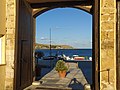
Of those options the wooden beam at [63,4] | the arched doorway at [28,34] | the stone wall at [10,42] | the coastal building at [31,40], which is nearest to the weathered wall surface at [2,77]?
the coastal building at [31,40]

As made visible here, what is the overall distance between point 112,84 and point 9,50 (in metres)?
3.68

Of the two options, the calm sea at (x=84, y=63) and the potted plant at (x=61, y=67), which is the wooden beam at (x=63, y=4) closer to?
the potted plant at (x=61, y=67)

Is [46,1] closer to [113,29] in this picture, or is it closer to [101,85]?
[113,29]

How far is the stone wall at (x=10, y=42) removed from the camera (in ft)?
29.1

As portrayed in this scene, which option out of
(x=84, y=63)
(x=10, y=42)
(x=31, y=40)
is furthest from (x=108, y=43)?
(x=84, y=63)

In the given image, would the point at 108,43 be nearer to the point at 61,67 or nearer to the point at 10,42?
the point at 10,42

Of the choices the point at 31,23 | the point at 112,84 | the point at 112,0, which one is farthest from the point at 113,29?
the point at 31,23

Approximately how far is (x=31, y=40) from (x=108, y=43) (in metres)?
4.51

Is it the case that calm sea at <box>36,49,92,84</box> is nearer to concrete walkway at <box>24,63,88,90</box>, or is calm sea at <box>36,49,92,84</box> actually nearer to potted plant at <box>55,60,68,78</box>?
concrete walkway at <box>24,63,88,90</box>

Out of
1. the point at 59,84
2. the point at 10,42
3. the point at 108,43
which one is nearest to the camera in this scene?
the point at 108,43

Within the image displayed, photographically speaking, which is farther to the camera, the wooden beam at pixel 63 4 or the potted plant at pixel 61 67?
the potted plant at pixel 61 67

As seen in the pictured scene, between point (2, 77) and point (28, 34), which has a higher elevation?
point (28, 34)

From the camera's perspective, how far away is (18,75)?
9219mm

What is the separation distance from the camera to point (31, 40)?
452 inches
